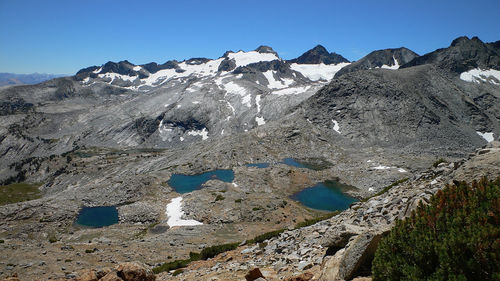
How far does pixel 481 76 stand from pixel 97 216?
206 meters

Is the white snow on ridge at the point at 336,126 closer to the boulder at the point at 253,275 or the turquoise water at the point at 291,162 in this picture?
the turquoise water at the point at 291,162

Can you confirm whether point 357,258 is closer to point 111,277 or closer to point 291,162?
point 111,277

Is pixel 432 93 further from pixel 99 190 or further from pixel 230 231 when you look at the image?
pixel 99 190

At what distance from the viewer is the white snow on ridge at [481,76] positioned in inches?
6570

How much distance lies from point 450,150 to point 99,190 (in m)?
125

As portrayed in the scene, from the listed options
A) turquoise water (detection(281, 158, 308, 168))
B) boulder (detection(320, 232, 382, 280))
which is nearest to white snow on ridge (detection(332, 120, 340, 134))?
turquoise water (detection(281, 158, 308, 168))

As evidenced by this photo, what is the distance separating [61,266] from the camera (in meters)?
27.9

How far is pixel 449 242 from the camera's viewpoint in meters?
7.62

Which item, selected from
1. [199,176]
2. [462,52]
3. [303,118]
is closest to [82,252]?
[199,176]

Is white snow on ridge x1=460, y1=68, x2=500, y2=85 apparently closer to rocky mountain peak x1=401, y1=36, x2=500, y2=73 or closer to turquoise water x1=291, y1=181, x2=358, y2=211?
rocky mountain peak x1=401, y1=36, x2=500, y2=73

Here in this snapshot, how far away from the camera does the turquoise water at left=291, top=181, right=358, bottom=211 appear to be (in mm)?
69000

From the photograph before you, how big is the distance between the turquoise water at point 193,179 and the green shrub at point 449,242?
7275cm

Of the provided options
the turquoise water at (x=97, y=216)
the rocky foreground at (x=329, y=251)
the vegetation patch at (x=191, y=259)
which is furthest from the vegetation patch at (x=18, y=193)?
the rocky foreground at (x=329, y=251)

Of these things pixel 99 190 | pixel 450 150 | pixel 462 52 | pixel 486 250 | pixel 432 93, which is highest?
pixel 462 52
